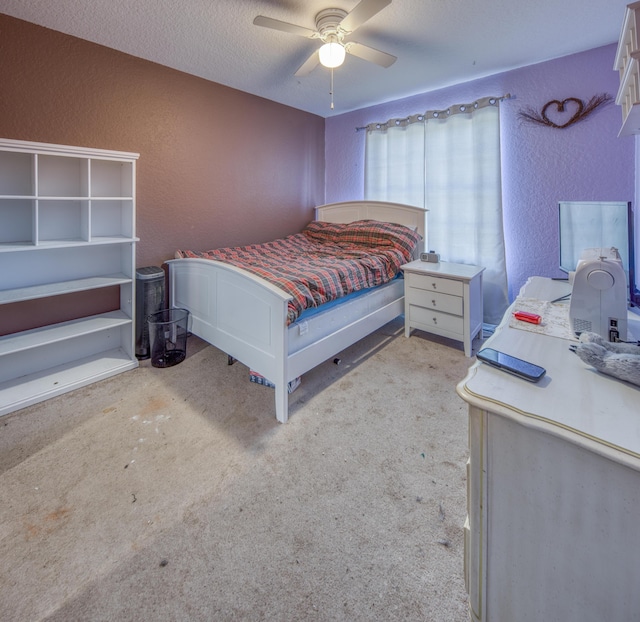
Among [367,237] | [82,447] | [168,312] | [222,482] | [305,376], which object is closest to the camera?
[222,482]

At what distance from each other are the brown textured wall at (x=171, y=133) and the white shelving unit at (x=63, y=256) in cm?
20

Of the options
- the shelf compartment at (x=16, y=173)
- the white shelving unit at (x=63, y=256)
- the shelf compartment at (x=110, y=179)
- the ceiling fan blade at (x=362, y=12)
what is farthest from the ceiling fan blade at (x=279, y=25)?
the shelf compartment at (x=16, y=173)

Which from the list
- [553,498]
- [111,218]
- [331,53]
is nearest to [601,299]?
[553,498]

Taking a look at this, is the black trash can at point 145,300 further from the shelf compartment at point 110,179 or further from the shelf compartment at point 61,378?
the shelf compartment at point 110,179

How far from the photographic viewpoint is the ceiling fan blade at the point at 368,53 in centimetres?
216

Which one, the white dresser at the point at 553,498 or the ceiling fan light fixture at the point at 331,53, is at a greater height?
the ceiling fan light fixture at the point at 331,53

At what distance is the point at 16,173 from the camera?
7.34ft

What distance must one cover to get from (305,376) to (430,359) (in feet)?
3.37

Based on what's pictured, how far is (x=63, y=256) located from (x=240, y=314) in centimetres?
146

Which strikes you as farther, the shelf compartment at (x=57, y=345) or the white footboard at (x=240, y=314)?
the shelf compartment at (x=57, y=345)

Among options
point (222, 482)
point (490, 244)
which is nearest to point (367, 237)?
point (490, 244)

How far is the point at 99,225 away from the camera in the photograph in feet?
8.73

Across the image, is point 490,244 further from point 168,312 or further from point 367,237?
point 168,312

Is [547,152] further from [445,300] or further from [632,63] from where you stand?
[632,63]
